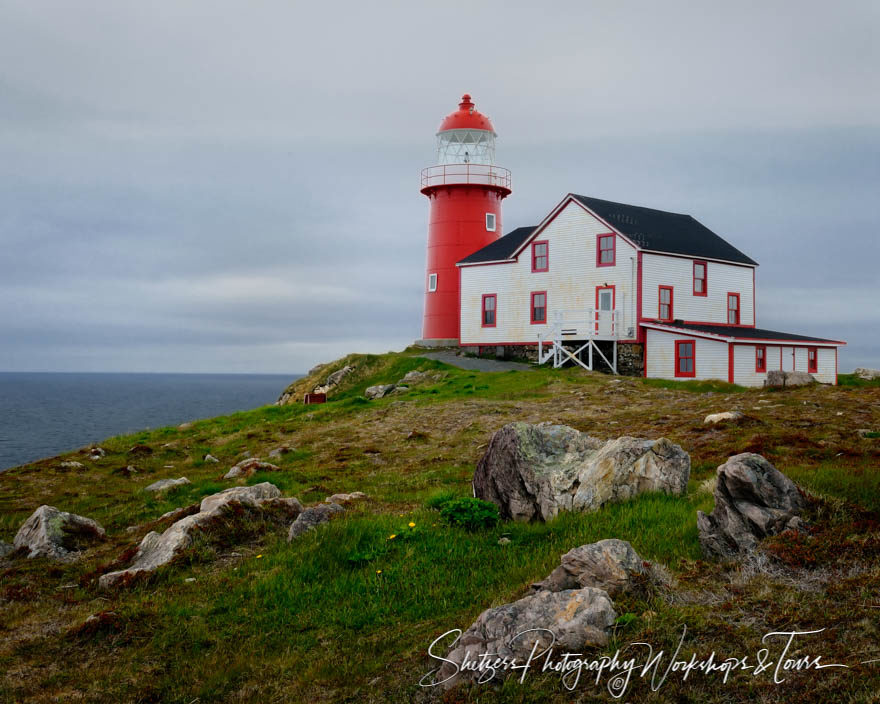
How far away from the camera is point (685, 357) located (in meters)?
38.5

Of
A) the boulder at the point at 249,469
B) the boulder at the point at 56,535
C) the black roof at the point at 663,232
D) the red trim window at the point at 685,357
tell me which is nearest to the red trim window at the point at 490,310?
the black roof at the point at 663,232

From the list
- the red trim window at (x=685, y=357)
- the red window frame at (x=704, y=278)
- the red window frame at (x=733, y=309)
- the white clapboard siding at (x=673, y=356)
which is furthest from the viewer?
the red window frame at (x=733, y=309)

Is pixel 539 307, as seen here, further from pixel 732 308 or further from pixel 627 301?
pixel 732 308

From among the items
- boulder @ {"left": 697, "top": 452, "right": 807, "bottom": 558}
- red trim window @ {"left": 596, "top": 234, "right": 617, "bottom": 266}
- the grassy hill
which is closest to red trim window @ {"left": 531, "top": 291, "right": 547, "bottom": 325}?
→ red trim window @ {"left": 596, "top": 234, "right": 617, "bottom": 266}

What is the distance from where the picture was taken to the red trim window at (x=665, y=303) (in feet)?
135

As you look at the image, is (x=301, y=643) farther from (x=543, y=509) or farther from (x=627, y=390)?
(x=627, y=390)

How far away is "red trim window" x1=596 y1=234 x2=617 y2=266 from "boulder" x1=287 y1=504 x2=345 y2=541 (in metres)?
32.0

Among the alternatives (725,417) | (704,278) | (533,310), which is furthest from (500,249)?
(725,417)

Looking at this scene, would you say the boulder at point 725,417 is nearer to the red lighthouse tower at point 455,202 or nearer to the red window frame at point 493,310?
the red window frame at point 493,310

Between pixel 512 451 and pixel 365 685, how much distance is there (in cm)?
566

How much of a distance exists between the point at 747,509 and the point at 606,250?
33938 millimetres

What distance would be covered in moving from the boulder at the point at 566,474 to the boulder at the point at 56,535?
7.16 meters

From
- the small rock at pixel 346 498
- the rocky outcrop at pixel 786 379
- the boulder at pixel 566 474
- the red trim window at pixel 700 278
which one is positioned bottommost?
the small rock at pixel 346 498

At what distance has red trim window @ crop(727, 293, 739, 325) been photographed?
44.0 m
